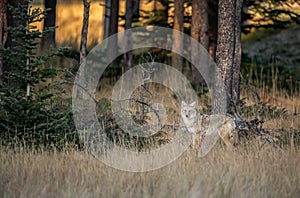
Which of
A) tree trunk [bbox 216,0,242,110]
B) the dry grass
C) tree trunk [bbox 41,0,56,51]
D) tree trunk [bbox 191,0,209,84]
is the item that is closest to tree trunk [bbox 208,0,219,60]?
tree trunk [bbox 191,0,209,84]

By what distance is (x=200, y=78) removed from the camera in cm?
1908

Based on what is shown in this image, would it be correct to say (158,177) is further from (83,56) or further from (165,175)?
(83,56)

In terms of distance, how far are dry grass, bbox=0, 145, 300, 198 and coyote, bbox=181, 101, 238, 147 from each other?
1274 millimetres

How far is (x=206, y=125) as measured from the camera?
36.6 ft

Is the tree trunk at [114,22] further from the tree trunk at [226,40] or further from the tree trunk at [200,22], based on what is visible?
the tree trunk at [226,40]

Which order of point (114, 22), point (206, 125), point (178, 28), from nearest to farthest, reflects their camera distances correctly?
point (206, 125)
point (178, 28)
point (114, 22)

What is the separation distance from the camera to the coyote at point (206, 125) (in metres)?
10.7

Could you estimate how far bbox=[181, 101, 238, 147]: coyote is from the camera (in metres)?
10.7

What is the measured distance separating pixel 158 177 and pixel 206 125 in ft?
10.4

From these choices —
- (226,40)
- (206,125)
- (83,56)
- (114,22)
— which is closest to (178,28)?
(114,22)

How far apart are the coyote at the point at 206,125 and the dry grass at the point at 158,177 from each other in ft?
4.18

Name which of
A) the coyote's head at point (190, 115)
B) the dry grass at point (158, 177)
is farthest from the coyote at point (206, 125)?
the dry grass at point (158, 177)

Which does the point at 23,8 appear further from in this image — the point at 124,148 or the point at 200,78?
the point at 200,78

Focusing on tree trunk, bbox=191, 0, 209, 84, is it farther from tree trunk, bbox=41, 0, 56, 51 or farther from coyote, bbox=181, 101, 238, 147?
coyote, bbox=181, 101, 238, 147
